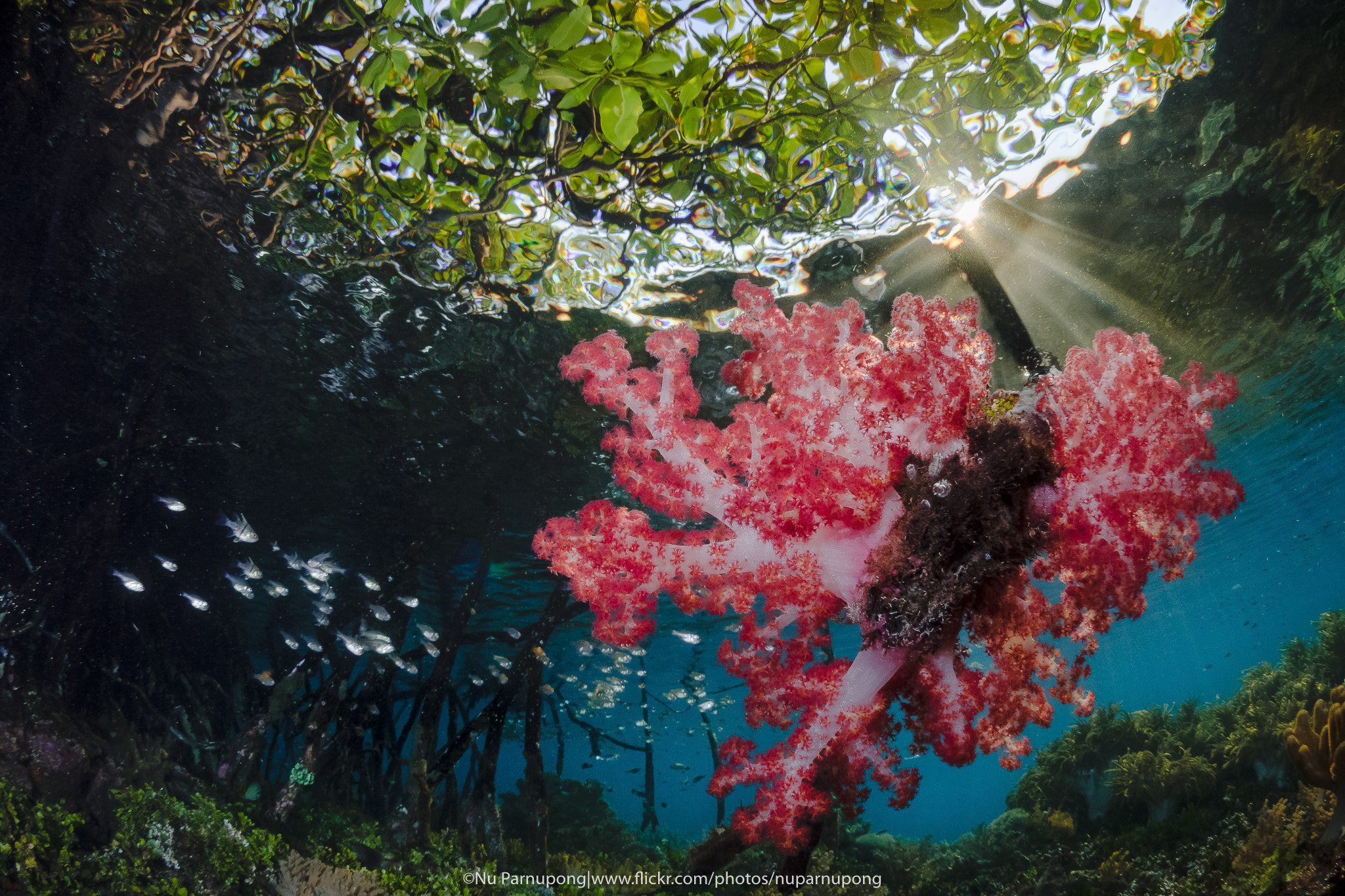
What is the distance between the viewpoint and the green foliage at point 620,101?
394 centimetres

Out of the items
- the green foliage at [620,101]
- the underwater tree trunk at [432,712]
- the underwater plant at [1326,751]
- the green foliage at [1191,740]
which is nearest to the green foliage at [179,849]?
the underwater tree trunk at [432,712]

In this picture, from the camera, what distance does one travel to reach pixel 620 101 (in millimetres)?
3965

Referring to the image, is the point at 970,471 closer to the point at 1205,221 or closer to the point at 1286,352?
the point at 1205,221

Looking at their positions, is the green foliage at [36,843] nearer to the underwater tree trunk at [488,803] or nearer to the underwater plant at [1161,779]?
the underwater tree trunk at [488,803]

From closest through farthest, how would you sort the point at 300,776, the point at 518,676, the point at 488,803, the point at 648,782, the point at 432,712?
the point at 300,776 < the point at 488,803 < the point at 432,712 < the point at 518,676 < the point at 648,782

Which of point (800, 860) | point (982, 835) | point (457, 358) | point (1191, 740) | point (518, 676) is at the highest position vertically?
point (457, 358)

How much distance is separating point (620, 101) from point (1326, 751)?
951 centimetres

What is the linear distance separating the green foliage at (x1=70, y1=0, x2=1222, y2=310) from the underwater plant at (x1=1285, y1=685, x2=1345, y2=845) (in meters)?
6.87

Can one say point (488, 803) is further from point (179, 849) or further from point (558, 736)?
point (558, 736)

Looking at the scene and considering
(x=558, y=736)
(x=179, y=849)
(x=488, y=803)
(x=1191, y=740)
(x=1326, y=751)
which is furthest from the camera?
(x=558, y=736)

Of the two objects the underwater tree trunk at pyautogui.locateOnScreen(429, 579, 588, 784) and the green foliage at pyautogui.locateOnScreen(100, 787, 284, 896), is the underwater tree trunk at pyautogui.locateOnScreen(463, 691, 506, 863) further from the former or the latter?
the green foliage at pyautogui.locateOnScreen(100, 787, 284, 896)

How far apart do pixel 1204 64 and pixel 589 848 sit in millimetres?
18703

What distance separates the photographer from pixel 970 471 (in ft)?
8.96

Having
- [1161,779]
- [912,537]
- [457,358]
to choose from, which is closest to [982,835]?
[1161,779]
